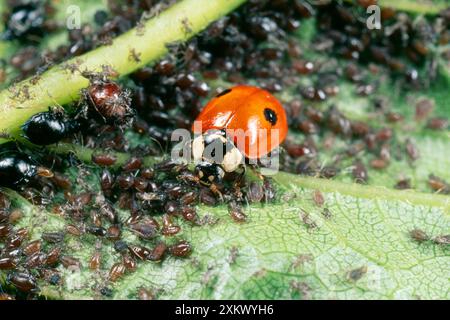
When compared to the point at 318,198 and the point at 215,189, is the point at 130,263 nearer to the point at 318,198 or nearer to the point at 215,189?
the point at 215,189

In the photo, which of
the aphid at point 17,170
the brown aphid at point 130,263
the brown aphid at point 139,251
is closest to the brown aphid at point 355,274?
the brown aphid at point 139,251

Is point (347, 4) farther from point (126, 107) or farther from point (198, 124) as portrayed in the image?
point (126, 107)

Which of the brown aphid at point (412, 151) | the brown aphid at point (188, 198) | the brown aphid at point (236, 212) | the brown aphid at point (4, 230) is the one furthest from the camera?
the brown aphid at point (412, 151)

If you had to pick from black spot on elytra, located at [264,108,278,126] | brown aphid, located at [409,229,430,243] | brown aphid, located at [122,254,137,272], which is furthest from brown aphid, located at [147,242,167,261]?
brown aphid, located at [409,229,430,243]

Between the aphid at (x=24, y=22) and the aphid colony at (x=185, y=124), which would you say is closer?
the aphid colony at (x=185, y=124)

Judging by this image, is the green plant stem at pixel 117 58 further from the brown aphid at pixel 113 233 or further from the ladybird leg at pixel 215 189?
the ladybird leg at pixel 215 189

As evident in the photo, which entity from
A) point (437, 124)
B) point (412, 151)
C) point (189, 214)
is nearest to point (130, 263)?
point (189, 214)

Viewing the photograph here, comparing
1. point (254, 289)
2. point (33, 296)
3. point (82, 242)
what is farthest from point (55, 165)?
point (254, 289)
